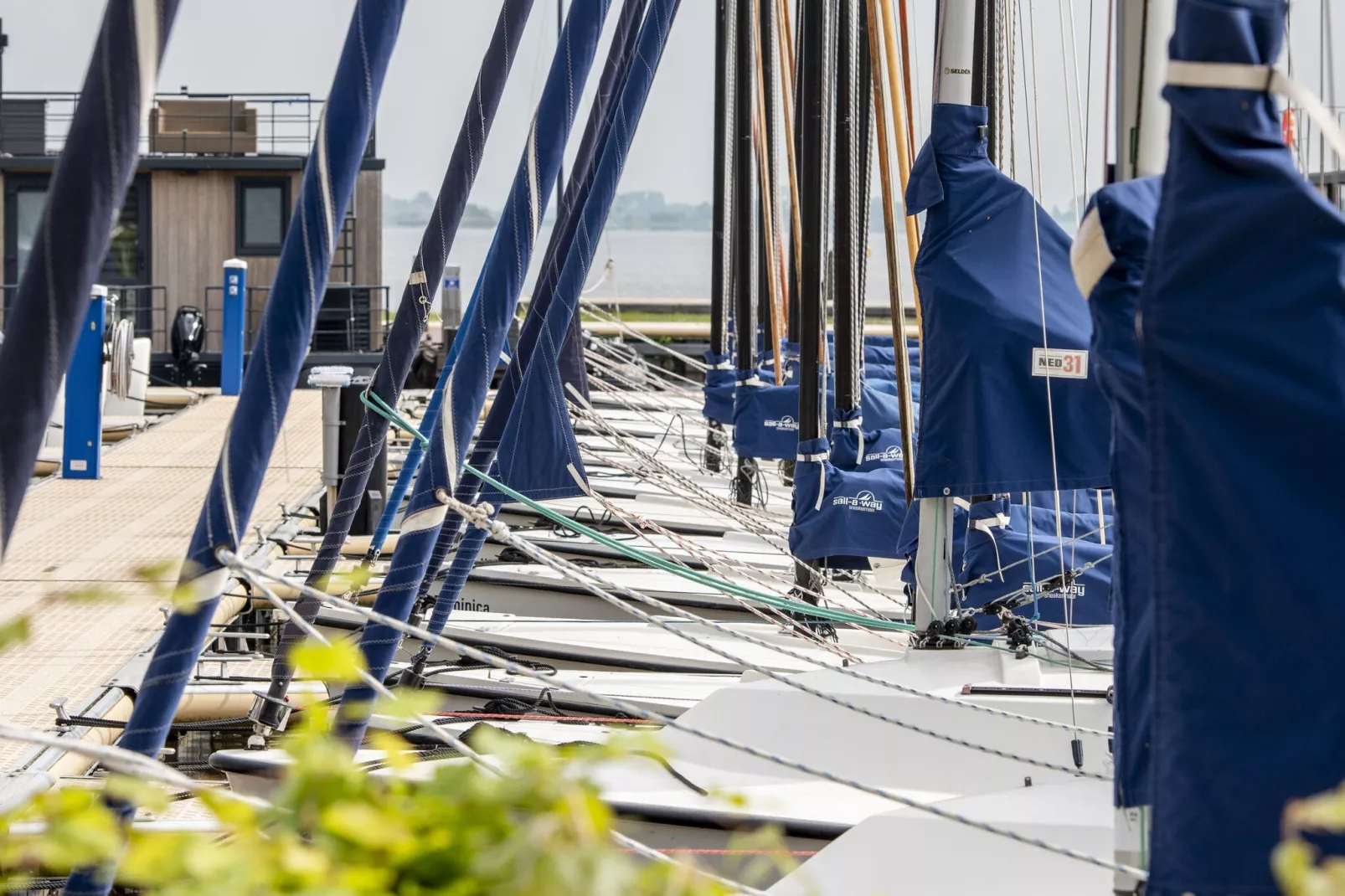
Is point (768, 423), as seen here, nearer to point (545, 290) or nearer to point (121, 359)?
point (545, 290)

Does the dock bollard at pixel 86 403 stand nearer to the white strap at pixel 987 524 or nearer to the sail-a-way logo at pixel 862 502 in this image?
the sail-a-way logo at pixel 862 502

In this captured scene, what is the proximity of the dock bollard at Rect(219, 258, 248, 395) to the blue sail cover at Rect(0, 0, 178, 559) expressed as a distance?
669 inches

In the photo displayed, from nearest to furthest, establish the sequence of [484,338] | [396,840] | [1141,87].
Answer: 1. [396,840]
2. [1141,87]
3. [484,338]

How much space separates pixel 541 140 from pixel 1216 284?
335 cm

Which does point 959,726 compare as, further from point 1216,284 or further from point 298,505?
point 298,505

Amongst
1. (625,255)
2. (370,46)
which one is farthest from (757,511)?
(625,255)

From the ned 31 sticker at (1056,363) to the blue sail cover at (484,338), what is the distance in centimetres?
171

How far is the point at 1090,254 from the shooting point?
2434 millimetres

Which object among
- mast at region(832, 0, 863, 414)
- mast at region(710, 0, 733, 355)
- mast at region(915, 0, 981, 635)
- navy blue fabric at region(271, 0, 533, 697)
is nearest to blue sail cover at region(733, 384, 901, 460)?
mast at region(832, 0, 863, 414)

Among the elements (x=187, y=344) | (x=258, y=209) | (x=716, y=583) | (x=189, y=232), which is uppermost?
(x=258, y=209)

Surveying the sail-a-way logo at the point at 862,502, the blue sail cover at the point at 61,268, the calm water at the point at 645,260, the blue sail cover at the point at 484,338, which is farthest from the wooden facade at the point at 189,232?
the calm water at the point at 645,260

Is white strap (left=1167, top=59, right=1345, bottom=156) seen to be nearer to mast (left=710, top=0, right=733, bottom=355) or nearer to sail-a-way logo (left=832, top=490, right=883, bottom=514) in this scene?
sail-a-way logo (left=832, top=490, right=883, bottom=514)

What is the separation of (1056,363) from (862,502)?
2.49m

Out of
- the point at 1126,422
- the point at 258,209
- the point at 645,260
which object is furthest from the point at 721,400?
the point at 645,260
